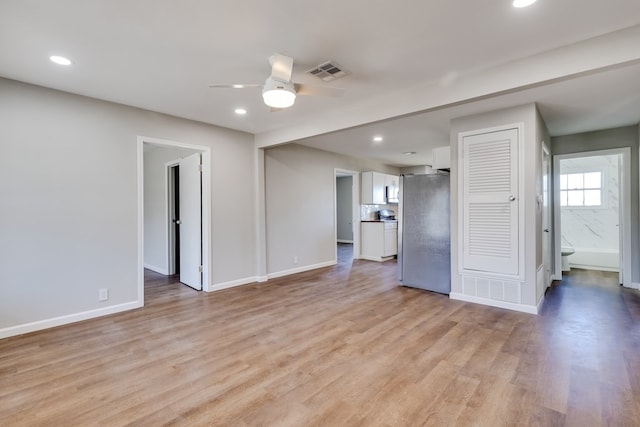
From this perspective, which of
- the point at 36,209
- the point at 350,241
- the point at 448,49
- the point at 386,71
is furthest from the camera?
the point at 350,241

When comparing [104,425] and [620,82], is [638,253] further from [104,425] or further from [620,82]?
[104,425]

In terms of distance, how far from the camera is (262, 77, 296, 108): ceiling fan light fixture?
2410 millimetres

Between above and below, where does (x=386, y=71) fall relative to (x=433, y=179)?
above

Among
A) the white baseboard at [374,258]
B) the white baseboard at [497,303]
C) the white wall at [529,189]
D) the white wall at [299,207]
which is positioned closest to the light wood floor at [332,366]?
the white baseboard at [497,303]

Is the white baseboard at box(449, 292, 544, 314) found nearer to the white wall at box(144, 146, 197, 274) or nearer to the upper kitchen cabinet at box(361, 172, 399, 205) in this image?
the upper kitchen cabinet at box(361, 172, 399, 205)

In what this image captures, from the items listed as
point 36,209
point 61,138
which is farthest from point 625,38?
point 36,209

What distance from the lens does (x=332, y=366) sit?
2.36 metres

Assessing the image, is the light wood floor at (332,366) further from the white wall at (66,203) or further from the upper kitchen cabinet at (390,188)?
the upper kitchen cabinet at (390,188)

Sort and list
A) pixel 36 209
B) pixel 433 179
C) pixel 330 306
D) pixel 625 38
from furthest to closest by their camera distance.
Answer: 1. pixel 433 179
2. pixel 330 306
3. pixel 36 209
4. pixel 625 38

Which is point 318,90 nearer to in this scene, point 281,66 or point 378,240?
point 281,66

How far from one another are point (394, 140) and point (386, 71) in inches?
110

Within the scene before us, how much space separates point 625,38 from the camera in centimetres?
219

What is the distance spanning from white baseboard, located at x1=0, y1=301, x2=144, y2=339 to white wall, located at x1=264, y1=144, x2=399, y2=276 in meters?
2.25

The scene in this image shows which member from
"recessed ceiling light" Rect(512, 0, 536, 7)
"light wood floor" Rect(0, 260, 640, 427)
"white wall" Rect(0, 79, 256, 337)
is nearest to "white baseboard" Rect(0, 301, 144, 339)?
"white wall" Rect(0, 79, 256, 337)
